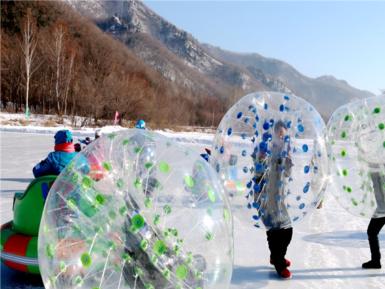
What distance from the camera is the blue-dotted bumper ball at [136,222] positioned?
2266 millimetres

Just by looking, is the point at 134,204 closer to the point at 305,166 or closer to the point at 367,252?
the point at 305,166

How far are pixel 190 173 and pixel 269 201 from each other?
1388mm

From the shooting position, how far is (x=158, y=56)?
3866 inches

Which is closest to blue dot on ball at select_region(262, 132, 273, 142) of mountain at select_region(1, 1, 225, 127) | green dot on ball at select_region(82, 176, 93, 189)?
green dot on ball at select_region(82, 176, 93, 189)

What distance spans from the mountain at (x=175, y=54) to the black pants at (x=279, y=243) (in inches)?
3458

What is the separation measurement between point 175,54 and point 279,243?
127 metres

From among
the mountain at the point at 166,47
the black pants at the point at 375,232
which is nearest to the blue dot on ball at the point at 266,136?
the black pants at the point at 375,232

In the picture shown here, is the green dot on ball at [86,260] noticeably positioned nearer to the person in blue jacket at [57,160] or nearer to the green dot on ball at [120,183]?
the green dot on ball at [120,183]

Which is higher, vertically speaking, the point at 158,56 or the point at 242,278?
the point at 158,56

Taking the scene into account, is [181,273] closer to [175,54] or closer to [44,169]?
[44,169]

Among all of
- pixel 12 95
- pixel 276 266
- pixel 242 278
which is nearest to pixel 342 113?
pixel 276 266

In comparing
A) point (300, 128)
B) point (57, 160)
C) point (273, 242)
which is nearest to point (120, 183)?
point (57, 160)

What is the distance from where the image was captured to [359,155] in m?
3.84

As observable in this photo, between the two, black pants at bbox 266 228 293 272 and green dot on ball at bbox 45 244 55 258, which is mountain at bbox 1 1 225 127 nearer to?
black pants at bbox 266 228 293 272
